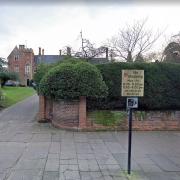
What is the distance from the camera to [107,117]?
1149 centimetres

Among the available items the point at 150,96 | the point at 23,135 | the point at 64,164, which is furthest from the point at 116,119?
the point at 64,164

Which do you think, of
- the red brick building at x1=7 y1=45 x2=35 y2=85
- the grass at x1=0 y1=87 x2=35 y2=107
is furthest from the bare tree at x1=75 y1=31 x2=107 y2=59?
the red brick building at x1=7 y1=45 x2=35 y2=85

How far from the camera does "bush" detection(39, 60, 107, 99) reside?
441 inches

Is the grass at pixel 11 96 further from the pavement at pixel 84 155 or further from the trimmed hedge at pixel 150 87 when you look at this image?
the pavement at pixel 84 155

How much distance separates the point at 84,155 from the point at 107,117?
3.95 m

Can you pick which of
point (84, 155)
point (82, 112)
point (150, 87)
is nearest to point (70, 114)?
point (82, 112)

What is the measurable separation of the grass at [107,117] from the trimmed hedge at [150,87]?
0.30 m

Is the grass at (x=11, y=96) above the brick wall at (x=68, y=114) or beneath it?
beneath

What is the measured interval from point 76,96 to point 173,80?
4061mm

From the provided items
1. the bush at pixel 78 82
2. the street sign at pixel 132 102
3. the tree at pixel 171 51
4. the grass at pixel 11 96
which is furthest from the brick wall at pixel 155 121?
the tree at pixel 171 51

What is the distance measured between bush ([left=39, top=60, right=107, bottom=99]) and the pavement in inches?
59.4

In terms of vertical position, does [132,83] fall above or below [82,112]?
above

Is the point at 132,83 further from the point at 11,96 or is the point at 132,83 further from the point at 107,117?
the point at 11,96

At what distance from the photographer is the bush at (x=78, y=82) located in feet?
36.8
